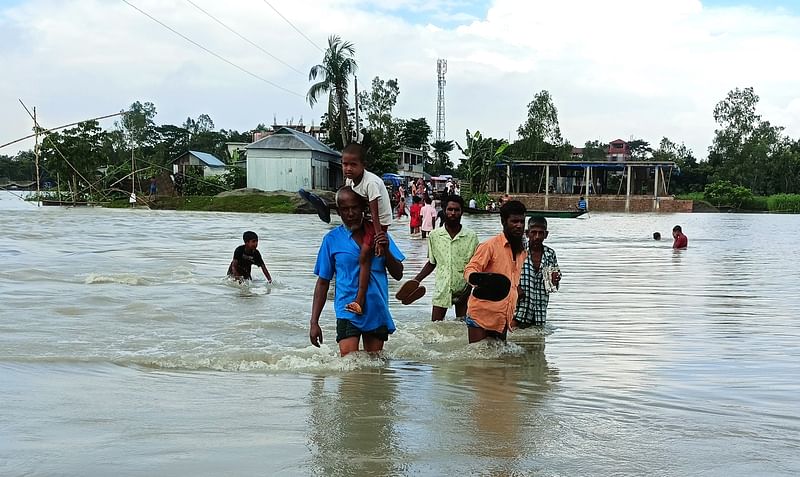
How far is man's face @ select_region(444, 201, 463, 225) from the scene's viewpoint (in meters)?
7.00

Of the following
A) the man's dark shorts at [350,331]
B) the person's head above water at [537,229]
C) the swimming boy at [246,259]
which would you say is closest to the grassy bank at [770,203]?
the swimming boy at [246,259]

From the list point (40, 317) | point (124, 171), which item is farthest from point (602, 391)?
point (124, 171)

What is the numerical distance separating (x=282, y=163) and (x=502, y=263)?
39.8 metres

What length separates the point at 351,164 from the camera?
580 centimetres

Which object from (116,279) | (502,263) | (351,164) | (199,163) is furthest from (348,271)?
(199,163)

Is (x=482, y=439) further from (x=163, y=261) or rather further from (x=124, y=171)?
(x=124, y=171)

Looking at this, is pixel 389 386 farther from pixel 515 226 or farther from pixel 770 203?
pixel 770 203

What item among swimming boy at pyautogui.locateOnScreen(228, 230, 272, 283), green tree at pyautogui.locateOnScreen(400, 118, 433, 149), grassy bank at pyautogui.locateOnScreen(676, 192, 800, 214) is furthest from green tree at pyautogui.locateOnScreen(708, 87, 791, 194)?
swimming boy at pyautogui.locateOnScreen(228, 230, 272, 283)

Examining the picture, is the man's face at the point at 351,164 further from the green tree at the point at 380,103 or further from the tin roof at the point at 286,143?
the green tree at the point at 380,103

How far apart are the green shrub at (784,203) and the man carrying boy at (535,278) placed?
6205 centimetres

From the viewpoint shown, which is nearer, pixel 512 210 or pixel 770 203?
pixel 512 210

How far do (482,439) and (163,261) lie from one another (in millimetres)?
11520

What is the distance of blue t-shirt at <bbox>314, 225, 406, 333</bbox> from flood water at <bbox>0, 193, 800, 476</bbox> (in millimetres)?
536

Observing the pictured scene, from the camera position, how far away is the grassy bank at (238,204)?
126ft
